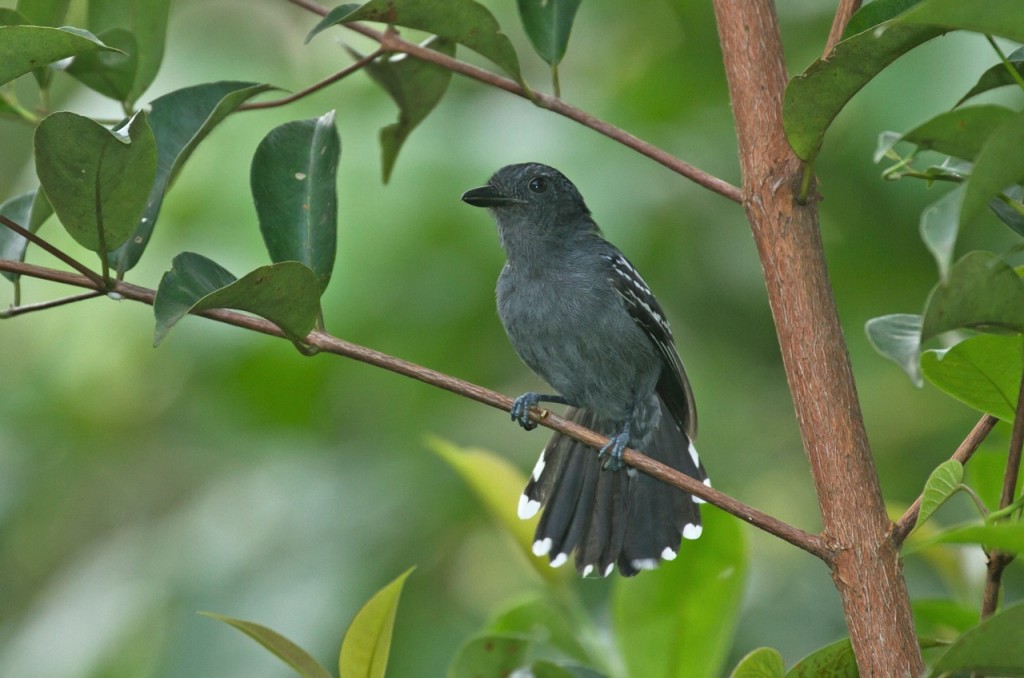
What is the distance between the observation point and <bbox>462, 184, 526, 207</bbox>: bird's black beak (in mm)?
3941

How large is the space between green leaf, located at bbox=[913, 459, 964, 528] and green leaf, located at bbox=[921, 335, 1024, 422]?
0.74ft

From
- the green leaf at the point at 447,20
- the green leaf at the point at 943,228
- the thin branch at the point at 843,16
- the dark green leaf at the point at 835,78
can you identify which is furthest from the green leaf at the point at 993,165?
the green leaf at the point at 447,20

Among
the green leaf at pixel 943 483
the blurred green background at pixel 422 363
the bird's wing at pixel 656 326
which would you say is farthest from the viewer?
the blurred green background at pixel 422 363

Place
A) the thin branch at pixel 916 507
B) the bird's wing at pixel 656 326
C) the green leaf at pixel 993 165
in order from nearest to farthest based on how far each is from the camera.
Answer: the green leaf at pixel 993 165, the thin branch at pixel 916 507, the bird's wing at pixel 656 326

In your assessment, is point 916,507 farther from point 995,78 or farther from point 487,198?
point 487,198

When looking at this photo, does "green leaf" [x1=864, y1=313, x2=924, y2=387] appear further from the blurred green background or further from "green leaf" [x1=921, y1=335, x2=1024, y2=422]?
the blurred green background

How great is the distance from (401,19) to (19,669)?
3439 mm

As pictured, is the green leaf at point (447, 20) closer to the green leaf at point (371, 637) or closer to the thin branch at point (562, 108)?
the thin branch at point (562, 108)

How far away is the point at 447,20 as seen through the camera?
222 cm

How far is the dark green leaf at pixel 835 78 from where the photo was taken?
5.75 feet

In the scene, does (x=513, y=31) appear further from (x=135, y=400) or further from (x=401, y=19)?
(x=401, y=19)

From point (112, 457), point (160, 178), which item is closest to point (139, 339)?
point (112, 457)

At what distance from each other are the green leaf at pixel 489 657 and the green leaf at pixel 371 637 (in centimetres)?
26

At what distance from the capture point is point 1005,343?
Result: 6.32 ft
